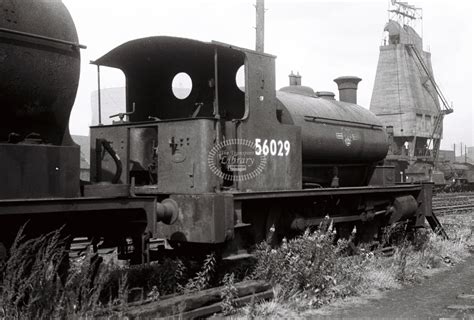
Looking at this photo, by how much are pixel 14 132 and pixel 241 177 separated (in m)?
2.84

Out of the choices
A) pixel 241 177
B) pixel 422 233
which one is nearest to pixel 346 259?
pixel 241 177

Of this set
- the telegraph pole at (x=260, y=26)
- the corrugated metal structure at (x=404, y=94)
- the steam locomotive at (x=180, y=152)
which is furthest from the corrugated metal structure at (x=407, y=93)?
the steam locomotive at (x=180, y=152)

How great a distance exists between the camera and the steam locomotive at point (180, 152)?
15.2 feet

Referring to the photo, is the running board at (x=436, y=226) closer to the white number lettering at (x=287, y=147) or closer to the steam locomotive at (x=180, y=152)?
the steam locomotive at (x=180, y=152)

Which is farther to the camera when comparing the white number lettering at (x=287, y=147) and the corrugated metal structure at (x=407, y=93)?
the corrugated metal structure at (x=407, y=93)

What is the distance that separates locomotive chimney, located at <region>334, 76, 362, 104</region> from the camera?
10.8 m

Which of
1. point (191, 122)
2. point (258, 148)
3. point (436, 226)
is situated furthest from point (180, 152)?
point (436, 226)

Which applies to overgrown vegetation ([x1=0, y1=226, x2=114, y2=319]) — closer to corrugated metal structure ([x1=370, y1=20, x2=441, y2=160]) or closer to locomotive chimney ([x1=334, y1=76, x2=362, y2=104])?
locomotive chimney ([x1=334, y1=76, x2=362, y2=104])

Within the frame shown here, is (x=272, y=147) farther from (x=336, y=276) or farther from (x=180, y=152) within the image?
(x=336, y=276)

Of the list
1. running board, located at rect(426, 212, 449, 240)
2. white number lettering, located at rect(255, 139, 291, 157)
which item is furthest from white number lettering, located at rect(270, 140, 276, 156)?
running board, located at rect(426, 212, 449, 240)
